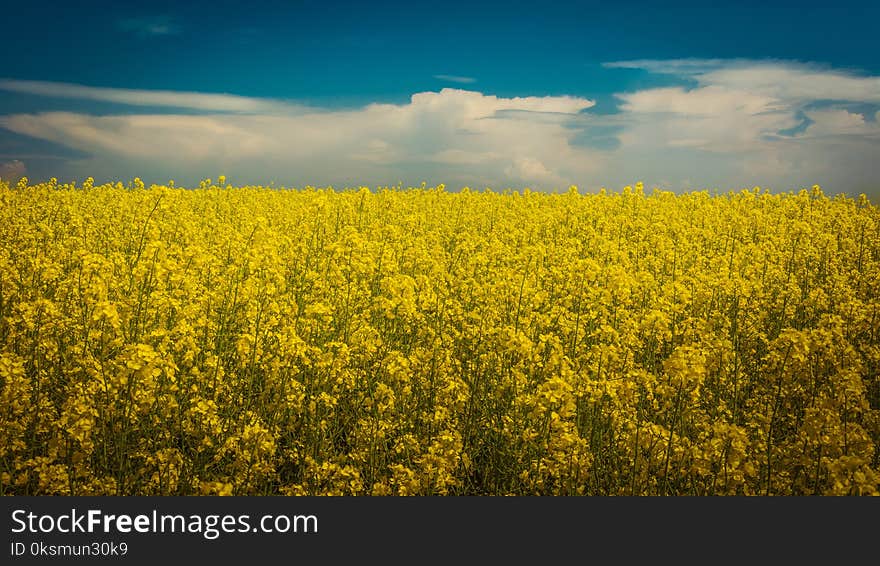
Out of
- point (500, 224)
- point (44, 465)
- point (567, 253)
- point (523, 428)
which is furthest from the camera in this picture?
point (500, 224)

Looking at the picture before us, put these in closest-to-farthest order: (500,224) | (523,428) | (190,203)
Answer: (523,428)
(500,224)
(190,203)

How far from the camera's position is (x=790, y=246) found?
10.1 metres

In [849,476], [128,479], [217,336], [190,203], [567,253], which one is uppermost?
[190,203]

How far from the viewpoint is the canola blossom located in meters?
3.60

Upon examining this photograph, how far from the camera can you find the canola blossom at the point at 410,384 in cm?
360

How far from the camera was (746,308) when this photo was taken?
636 cm

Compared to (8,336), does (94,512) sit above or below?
below

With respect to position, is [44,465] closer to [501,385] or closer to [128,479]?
[128,479]

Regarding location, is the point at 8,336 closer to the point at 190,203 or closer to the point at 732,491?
the point at 732,491

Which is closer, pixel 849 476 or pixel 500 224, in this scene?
pixel 849 476

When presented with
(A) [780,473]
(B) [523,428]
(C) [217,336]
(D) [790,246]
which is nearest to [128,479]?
(C) [217,336]

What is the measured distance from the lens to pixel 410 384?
457cm

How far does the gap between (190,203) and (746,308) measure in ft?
33.9

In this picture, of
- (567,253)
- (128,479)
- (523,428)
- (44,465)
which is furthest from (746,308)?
(44,465)
